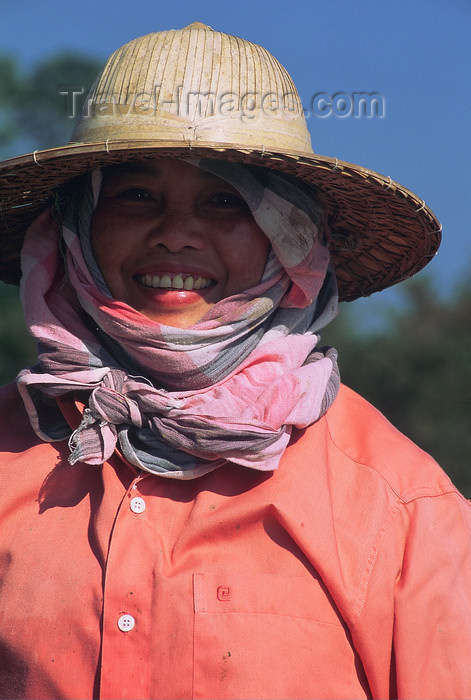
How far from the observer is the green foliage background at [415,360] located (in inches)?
466

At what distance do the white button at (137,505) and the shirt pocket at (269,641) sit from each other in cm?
21

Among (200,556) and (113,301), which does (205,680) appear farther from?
(113,301)

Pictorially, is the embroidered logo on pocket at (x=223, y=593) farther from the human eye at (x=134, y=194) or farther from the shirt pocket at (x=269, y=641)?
the human eye at (x=134, y=194)

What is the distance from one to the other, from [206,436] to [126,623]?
444 millimetres

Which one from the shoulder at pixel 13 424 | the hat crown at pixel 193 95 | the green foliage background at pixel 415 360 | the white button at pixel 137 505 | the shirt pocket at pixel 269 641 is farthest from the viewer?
the green foliage background at pixel 415 360

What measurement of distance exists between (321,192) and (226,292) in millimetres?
389

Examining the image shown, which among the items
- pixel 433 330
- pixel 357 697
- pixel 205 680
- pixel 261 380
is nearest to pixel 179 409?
pixel 261 380

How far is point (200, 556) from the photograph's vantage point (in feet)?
6.73

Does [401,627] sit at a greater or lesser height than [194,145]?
lesser

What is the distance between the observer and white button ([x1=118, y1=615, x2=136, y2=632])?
197 cm

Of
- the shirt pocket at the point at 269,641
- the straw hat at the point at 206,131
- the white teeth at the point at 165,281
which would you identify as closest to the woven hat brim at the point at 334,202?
the straw hat at the point at 206,131

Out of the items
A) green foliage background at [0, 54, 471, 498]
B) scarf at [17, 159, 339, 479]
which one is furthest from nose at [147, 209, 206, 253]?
green foliage background at [0, 54, 471, 498]

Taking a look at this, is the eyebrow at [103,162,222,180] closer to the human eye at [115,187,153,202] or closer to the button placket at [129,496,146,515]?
the human eye at [115,187,153,202]

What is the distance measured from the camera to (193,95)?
7.32ft
